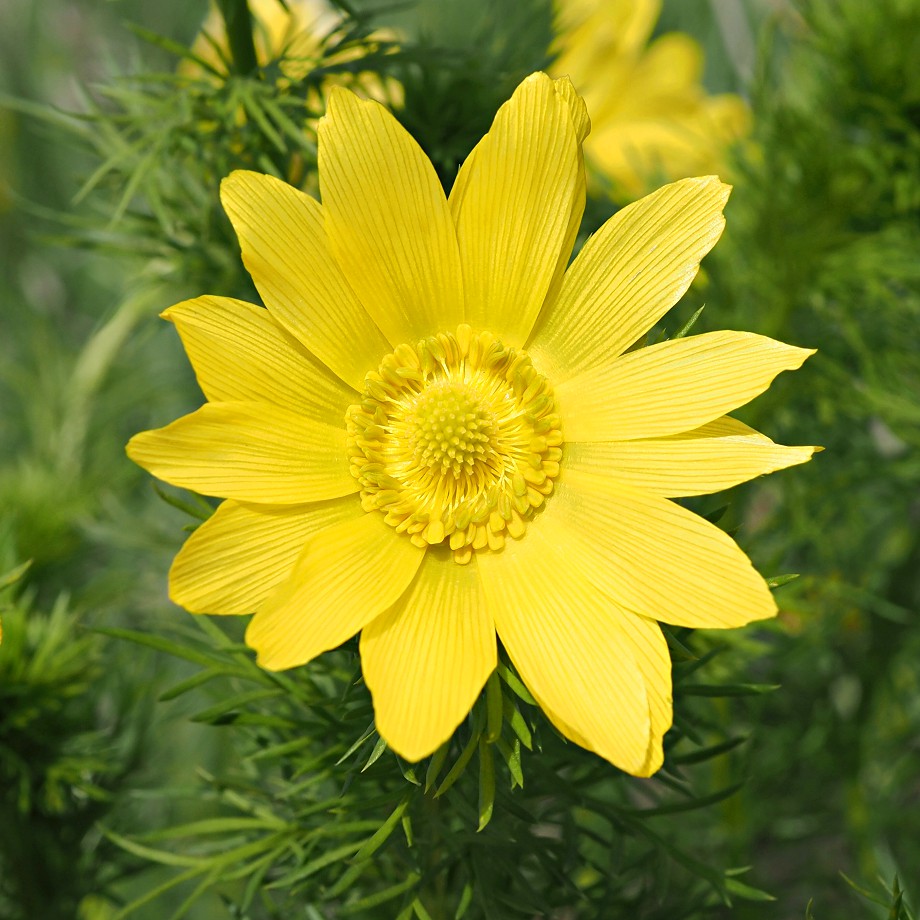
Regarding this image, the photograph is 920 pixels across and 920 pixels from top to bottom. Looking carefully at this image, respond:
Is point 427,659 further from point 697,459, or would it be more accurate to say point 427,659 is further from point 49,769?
point 49,769

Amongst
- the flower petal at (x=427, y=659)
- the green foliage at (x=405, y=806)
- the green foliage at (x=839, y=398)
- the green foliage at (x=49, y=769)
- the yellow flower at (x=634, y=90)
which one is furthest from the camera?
the yellow flower at (x=634, y=90)

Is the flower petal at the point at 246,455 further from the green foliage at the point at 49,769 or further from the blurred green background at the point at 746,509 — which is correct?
the green foliage at the point at 49,769

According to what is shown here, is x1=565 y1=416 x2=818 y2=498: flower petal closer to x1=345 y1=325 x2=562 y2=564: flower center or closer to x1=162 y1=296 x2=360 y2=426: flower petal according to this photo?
x1=345 y1=325 x2=562 y2=564: flower center

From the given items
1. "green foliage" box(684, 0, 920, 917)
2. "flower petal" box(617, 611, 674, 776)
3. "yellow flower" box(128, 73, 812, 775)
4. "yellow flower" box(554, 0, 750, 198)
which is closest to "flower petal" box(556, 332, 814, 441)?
"yellow flower" box(128, 73, 812, 775)

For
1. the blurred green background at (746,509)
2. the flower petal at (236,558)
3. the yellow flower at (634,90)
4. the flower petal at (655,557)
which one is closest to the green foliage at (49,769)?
the blurred green background at (746,509)

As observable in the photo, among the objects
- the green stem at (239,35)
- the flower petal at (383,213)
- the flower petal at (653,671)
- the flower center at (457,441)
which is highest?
the green stem at (239,35)

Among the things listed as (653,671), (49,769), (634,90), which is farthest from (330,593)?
(634,90)

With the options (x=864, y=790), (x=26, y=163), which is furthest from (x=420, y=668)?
(x=26, y=163)

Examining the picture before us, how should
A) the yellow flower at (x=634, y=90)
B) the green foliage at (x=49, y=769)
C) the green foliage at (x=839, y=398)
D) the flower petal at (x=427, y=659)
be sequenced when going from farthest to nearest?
the yellow flower at (x=634, y=90) < the green foliage at (x=839, y=398) < the green foliage at (x=49, y=769) < the flower petal at (x=427, y=659)
